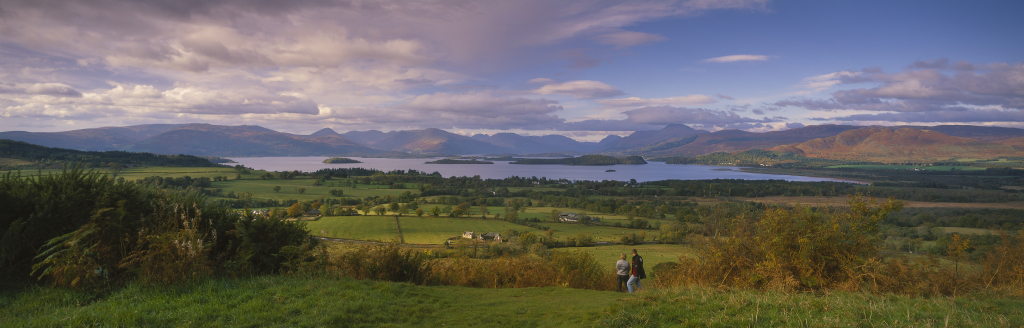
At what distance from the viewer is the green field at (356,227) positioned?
35.0 metres

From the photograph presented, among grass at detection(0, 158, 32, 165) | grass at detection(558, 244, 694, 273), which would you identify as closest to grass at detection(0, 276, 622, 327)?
grass at detection(558, 244, 694, 273)

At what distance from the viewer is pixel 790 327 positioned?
15.9ft

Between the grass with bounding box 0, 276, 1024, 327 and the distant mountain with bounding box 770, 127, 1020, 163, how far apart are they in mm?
149069

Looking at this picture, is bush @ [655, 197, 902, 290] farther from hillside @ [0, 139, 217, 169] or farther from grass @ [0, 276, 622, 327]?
hillside @ [0, 139, 217, 169]

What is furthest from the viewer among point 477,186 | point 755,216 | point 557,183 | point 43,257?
point 557,183

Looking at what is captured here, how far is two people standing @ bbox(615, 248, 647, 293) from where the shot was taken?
10.3 metres

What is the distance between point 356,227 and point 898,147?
19676 cm

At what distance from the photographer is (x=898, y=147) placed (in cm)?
14575

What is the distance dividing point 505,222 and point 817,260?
39889 mm

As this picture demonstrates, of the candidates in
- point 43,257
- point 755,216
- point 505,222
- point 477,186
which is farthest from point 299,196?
point 755,216

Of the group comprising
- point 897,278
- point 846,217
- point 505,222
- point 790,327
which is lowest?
point 505,222

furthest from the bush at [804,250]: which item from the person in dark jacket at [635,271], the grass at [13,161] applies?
the grass at [13,161]

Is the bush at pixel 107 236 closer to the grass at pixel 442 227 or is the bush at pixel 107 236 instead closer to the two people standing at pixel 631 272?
the two people standing at pixel 631 272

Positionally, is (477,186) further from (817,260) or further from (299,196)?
(817,260)
